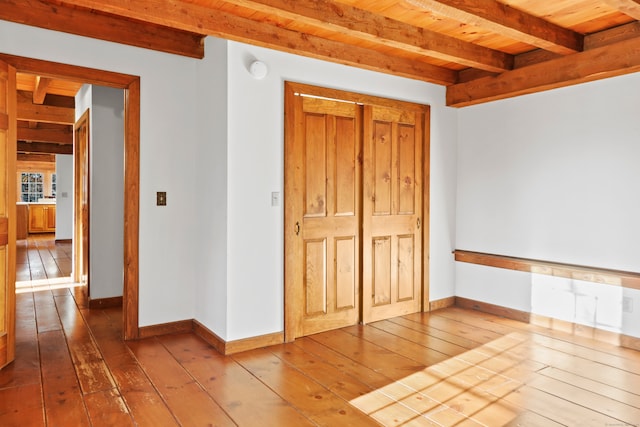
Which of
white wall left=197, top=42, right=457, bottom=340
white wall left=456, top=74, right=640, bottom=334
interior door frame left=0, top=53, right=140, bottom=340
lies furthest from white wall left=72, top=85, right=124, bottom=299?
white wall left=456, top=74, right=640, bottom=334

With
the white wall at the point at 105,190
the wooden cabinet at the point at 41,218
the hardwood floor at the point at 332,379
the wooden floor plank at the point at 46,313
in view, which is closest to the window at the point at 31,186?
the wooden cabinet at the point at 41,218

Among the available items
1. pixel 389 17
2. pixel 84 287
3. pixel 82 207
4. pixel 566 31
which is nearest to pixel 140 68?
pixel 389 17

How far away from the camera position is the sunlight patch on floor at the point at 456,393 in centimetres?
238

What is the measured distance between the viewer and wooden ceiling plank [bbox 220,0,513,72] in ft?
9.06

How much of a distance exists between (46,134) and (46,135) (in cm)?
2

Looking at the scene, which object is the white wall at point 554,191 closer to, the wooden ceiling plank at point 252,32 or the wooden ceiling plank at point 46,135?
the wooden ceiling plank at point 252,32

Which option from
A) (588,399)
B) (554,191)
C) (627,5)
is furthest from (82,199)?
(627,5)

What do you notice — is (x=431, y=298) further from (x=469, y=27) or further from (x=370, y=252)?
(x=469, y=27)

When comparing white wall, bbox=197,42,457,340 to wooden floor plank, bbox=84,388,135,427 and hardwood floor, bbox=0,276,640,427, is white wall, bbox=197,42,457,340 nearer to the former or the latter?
hardwood floor, bbox=0,276,640,427

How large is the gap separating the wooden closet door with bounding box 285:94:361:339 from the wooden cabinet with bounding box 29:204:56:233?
36.4 feet

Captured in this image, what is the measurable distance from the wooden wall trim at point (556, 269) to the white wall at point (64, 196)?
894 cm

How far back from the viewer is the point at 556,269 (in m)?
3.99

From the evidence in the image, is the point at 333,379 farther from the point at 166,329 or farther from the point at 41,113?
the point at 41,113

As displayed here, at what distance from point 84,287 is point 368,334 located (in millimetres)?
3400
